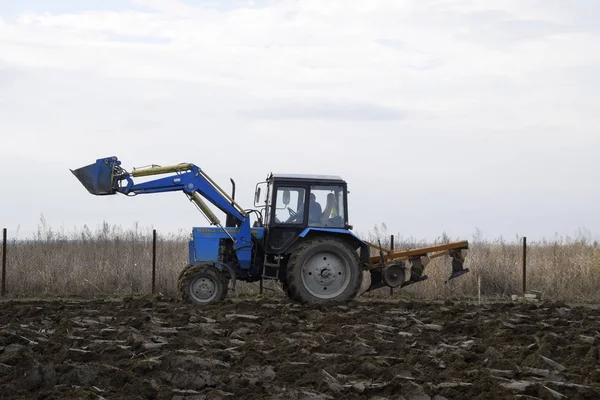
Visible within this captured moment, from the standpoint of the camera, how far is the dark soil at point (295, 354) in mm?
9320

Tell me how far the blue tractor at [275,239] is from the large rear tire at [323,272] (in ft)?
0.06

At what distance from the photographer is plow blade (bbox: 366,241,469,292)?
59.9 feet

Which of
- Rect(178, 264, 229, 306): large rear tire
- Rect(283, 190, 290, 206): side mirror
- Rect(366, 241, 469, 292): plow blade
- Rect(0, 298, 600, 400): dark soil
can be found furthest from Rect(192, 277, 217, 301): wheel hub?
Rect(366, 241, 469, 292): plow blade

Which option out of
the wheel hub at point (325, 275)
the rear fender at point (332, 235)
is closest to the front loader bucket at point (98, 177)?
the rear fender at point (332, 235)

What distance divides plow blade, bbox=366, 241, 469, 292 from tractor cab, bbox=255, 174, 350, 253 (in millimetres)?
1085

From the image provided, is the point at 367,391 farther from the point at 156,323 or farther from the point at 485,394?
the point at 156,323

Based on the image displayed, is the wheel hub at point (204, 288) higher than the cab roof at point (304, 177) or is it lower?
lower

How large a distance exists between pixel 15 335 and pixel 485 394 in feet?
20.0

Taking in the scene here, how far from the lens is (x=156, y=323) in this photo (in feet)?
45.9

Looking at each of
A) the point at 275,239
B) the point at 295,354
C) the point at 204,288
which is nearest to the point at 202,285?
the point at 204,288

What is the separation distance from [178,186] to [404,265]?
4.49 meters

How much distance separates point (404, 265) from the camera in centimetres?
1859

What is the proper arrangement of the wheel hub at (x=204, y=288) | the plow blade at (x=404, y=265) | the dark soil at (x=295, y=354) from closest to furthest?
the dark soil at (x=295, y=354) < the wheel hub at (x=204, y=288) < the plow blade at (x=404, y=265)

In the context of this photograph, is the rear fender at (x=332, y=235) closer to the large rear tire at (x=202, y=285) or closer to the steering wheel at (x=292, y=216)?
the steering wheel at (x=292, y=216)
